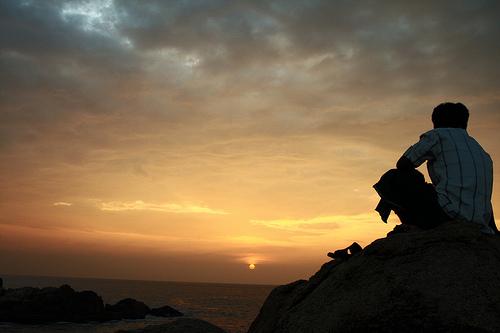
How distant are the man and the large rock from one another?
0.85 feet

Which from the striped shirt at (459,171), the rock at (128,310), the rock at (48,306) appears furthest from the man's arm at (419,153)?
the rock at (128,310)

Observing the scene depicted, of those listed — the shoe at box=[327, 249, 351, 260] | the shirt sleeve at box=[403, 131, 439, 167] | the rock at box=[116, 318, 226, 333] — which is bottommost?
the rock at box=[116, 318, 226, 333]

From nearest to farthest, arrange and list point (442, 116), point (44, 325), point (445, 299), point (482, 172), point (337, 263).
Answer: point (445, 299), point (482, 172), point (442, 116), point (337, 263), point (44, 325)

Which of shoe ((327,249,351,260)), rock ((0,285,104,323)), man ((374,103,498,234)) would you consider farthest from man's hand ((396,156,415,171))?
rock ((0,285,104,323))

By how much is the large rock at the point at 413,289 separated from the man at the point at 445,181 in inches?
10.2

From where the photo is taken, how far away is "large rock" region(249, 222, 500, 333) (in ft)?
13.7

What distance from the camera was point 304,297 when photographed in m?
5.88

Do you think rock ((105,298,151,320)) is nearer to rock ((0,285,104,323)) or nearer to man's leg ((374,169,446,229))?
rock ((0,285,104,323))

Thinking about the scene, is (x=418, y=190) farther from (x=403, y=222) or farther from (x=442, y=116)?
(x=442, y=116)

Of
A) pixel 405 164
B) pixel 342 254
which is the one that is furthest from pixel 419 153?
pixel 342 254

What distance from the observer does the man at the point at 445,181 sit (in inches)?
208

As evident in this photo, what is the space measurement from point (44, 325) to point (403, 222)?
60.4 meters

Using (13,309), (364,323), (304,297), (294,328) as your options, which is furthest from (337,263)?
(13,309)

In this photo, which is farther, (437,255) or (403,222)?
(403,222)
